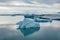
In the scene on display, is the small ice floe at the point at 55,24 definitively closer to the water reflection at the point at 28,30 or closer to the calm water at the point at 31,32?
the calm water at the point at 31,32

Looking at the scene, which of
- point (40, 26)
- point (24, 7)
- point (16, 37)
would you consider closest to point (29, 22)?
point (40, 26)

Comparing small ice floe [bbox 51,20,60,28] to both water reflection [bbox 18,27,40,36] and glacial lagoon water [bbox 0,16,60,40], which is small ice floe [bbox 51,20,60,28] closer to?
glacial lagoon water [bbox 0,16,60,40]

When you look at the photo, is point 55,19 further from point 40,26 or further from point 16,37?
point 16,37

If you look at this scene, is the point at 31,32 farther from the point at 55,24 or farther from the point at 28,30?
the point at 55,24

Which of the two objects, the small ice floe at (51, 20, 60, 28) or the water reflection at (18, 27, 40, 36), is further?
the small ice floe at (51, 20, 60, 28)

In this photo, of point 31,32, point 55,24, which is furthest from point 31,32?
point 55,24

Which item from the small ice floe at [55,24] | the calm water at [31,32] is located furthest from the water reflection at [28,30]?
the small ice floe at [55,24]

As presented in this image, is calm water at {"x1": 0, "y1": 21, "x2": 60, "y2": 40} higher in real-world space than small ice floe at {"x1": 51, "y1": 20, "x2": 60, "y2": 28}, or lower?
lower

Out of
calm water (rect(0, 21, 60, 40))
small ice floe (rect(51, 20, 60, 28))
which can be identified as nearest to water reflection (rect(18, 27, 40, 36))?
calm water (rect(0, 21, 60, 40))
